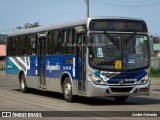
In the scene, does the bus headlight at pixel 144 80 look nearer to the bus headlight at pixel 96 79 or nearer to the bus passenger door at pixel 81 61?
the bus headlight at pixel 96 79

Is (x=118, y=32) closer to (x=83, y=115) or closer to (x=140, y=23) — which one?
(x=140, y=23)

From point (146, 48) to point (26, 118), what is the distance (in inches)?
237

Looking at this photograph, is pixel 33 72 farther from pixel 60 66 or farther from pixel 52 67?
pixel 60 66

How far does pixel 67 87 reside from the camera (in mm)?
17906

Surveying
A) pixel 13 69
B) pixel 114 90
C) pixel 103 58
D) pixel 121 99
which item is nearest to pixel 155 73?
pixel 13 69

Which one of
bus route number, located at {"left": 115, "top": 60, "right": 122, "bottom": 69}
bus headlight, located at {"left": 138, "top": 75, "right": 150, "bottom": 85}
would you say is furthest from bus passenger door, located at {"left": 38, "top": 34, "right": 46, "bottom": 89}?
bus headlight, located at {"left": 138, "top": 75, "right": 150, "bottom": 85}

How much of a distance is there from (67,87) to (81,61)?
145 centimetres

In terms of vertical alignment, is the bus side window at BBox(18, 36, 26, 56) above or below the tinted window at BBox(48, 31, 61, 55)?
below

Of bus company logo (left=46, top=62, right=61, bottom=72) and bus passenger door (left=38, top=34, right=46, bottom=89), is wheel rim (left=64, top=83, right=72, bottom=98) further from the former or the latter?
bus passenger door (left=38, top=34, right=46, bottom=89)

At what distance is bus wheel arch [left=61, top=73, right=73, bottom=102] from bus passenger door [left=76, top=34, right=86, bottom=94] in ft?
2.56

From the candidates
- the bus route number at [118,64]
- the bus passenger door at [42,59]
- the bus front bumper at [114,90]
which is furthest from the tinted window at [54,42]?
the bus route number at [118,64]

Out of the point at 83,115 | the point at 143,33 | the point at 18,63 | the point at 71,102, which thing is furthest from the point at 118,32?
the point at 18,63

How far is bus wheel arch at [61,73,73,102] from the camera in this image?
58.2ft

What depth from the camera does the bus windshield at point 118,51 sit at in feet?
54.0
